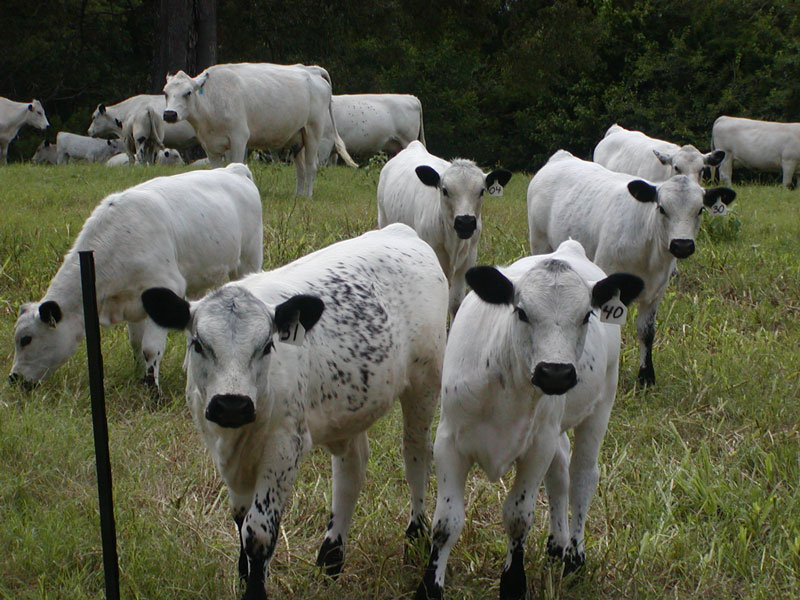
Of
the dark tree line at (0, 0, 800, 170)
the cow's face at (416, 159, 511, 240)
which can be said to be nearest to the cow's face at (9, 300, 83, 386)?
the cow's face at (416, 159, 511, 240)

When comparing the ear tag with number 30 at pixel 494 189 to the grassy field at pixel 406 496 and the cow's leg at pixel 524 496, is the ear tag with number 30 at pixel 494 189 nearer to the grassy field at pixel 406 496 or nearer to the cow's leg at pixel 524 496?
the grassy field at pixel 406 496

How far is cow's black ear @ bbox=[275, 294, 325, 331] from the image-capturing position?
12.1ft

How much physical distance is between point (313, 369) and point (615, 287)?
4.49ft

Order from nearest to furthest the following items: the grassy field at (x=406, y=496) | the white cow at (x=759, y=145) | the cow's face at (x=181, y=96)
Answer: the grassy field at (x=406, y=496), the cow's face at (x=181, y=96), the white cow at (x=759, y=145)

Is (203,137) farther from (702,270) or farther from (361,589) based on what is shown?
(361,589)

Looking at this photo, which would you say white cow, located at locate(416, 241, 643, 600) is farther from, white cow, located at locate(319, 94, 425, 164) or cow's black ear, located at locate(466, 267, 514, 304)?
white cow, located at locate(319, 94, 425, 164)

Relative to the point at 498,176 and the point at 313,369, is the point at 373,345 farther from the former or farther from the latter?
the point at 498,176

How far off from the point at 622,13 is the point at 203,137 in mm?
21527

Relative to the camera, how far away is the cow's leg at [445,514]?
402 cm

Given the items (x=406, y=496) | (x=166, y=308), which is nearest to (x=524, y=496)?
(x=406, y=496)

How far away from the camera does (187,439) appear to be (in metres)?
5.82

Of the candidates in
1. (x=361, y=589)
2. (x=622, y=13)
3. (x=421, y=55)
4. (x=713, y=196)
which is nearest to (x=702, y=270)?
(x=713, y=196)

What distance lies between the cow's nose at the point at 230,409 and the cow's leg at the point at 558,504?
169cm

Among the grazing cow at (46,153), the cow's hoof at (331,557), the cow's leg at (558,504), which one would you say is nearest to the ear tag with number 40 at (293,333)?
the cow's hoof at (331,557)
